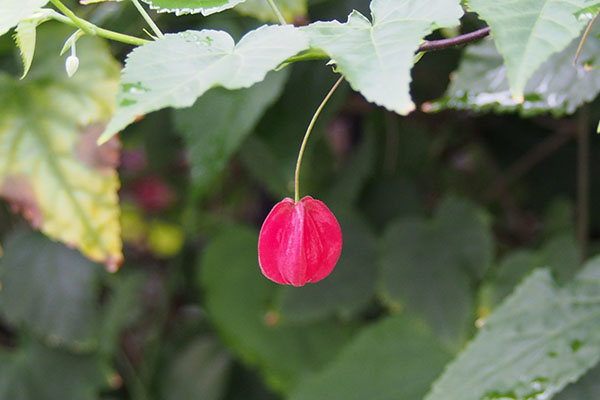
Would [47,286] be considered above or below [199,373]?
above

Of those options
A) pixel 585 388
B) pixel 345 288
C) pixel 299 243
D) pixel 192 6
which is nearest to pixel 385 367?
pixel 345 288

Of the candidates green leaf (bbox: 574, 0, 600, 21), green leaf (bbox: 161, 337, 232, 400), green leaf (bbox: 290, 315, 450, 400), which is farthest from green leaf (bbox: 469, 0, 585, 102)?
green leaf (bbox: 161, 337, 232, 400)

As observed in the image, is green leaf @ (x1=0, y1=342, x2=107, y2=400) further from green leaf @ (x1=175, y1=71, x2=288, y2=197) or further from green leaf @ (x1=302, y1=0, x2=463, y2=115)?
green leaf @ (x1=302, y1=0, x2=463, y2=115)

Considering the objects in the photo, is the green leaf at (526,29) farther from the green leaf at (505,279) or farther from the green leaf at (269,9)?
the green leaf at (505,279)

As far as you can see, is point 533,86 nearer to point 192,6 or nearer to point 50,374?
point 192,6

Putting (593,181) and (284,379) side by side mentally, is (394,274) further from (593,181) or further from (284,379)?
(593,181)

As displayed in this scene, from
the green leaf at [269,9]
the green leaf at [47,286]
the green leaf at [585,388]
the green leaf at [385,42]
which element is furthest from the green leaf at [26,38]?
the green leaf at [47,286]

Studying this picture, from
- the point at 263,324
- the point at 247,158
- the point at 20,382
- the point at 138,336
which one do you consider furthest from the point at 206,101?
the point at 138,336
